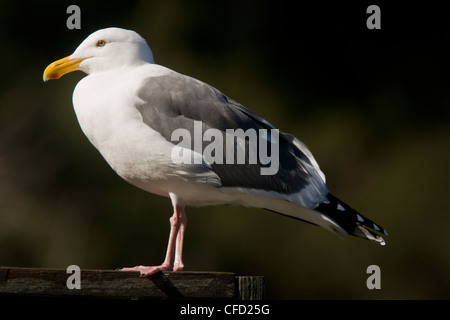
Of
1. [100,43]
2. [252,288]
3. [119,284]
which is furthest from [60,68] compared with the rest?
[252,288]

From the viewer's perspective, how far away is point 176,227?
8.32ft

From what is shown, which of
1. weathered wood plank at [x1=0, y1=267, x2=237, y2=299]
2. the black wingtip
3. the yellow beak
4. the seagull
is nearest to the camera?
weathered wood plank at [x1=0, y1=267, x2=237, y2=299]

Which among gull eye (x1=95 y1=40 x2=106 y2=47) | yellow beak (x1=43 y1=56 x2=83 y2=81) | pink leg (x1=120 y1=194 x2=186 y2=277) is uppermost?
gull eye (x1=95 y1=40 x2=106 y2=47)

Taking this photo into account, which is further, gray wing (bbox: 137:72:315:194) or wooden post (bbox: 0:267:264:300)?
gray wing (bbox: 137:72:315:194)

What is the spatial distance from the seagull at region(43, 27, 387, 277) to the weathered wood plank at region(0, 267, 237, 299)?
0.26 m

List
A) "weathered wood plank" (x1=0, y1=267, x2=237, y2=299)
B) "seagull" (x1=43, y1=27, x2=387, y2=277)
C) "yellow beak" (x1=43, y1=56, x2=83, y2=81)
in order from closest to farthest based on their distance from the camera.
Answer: "weathered wood plank" (x1=0, y1=267, x2=237, y2=299) → "seagull" (x1=43, y1=27, x2=387, y2=277) → "yellow beak" (x1=43, y1=56, x2=83, y2=81)

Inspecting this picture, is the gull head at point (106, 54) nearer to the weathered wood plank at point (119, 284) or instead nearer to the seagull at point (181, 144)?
the seagull at point (181, 144)

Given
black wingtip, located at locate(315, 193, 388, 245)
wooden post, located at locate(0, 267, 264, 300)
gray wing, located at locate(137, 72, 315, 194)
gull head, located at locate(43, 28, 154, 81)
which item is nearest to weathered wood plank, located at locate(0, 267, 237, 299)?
Answer: wooden post, located at locate(0, 267, 264, 300)

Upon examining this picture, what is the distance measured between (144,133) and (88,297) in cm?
60

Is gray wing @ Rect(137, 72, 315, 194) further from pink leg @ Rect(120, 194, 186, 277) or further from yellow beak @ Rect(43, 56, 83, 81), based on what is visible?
yellow beak @ Rect(43, 56, 83, 81)

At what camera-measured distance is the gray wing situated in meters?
2.45

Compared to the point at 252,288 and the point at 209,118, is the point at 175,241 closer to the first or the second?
the point at 209,118

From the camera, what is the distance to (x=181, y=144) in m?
2.41

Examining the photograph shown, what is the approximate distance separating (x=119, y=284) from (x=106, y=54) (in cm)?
93
